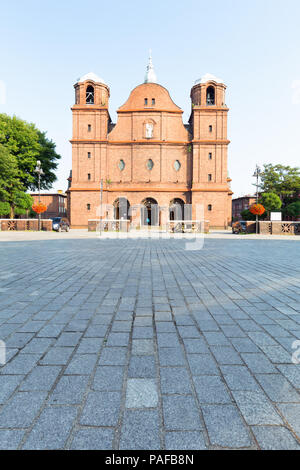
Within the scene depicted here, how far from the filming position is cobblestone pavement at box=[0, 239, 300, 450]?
1.56 metres

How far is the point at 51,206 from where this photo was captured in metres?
66.8

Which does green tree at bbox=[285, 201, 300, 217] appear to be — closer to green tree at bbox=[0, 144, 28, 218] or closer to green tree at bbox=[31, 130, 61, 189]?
green tree at bbox=[31, 130, 61, 189]

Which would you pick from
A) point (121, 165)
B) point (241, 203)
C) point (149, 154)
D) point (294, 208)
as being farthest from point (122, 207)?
point (241, 203)

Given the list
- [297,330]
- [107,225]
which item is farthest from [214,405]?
[107,225]

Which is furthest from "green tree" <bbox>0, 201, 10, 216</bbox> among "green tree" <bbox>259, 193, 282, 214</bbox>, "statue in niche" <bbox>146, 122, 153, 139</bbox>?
"green tree" <bbox>259, 193, 282, 214</bbox>

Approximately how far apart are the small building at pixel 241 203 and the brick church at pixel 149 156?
45645 mm

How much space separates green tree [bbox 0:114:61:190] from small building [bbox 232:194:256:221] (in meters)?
56.9

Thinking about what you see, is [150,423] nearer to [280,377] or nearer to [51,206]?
[280,377]

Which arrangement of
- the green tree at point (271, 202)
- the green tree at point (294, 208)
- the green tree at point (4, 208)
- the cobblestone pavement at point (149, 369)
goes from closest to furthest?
the cobblestone pavement at point (149, 369) < the green tree at point (4, 208) < the green tree at point (271, 202) < the green tree at point (294, 208)

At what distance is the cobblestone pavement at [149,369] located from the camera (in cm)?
156

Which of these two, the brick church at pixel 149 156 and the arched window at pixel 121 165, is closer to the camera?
the brick church at pixel 149 156

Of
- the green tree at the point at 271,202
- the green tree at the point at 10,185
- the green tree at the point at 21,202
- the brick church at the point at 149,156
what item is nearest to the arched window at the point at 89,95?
the brick church at the point at 149,156

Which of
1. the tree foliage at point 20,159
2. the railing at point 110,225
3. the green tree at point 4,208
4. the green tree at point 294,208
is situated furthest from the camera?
the green tree at point 294,208

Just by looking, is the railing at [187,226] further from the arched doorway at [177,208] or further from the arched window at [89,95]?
the arched window at [89,95]
